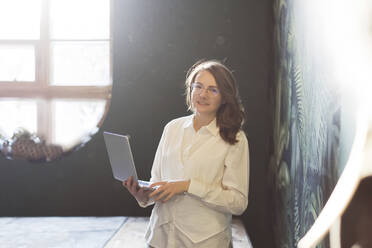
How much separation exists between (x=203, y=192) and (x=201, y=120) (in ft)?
1.10

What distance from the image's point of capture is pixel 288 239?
2.76 m

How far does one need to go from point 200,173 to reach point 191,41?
2241 millimetres

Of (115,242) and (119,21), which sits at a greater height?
(119,21)

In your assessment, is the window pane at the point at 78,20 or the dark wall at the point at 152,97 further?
the window pane at the point at 78,20

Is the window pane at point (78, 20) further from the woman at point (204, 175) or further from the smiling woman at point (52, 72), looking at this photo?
the woman at point (204, 175)

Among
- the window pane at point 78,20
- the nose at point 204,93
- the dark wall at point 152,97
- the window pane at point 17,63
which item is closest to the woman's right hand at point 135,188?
the nose at point 204,93

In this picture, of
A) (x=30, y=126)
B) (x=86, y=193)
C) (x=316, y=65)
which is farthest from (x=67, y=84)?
(x=316, y=65)

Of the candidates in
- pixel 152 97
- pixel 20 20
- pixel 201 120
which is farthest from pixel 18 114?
pixel 201 120

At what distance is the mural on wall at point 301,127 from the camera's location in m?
1.77

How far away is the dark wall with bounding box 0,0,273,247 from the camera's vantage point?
12.5ft

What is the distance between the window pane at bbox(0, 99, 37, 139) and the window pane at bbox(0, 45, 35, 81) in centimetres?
23

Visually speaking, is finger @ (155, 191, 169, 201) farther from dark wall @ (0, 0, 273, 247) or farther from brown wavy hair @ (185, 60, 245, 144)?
dark wall @ (0, 0, 273, 247)

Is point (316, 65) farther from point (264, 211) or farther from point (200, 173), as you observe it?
point (264, 211)

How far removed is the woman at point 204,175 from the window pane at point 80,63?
230 cm
